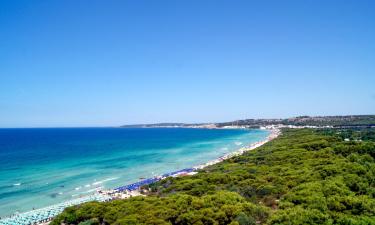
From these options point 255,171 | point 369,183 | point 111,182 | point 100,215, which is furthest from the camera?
point 111,182

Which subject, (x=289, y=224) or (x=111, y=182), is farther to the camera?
(x=111, y=182)

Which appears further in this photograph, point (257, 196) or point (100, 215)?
point (257, 196)

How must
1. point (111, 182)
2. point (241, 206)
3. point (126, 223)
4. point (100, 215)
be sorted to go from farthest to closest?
point (111, 182) < point (100, 215) < point (241, 206) < point (126, 223)

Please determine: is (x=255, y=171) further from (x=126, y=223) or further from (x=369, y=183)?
(x=126, y=223)

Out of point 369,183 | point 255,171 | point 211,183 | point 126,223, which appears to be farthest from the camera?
point 255,171

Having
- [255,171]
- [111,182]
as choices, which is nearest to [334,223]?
[255,171]

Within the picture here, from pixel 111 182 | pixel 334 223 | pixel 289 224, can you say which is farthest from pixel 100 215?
pixel 111 182

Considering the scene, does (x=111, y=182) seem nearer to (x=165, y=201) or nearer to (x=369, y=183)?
(x=165, y=201)

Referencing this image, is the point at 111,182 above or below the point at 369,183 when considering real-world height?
below

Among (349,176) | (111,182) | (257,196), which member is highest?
(349,176)
